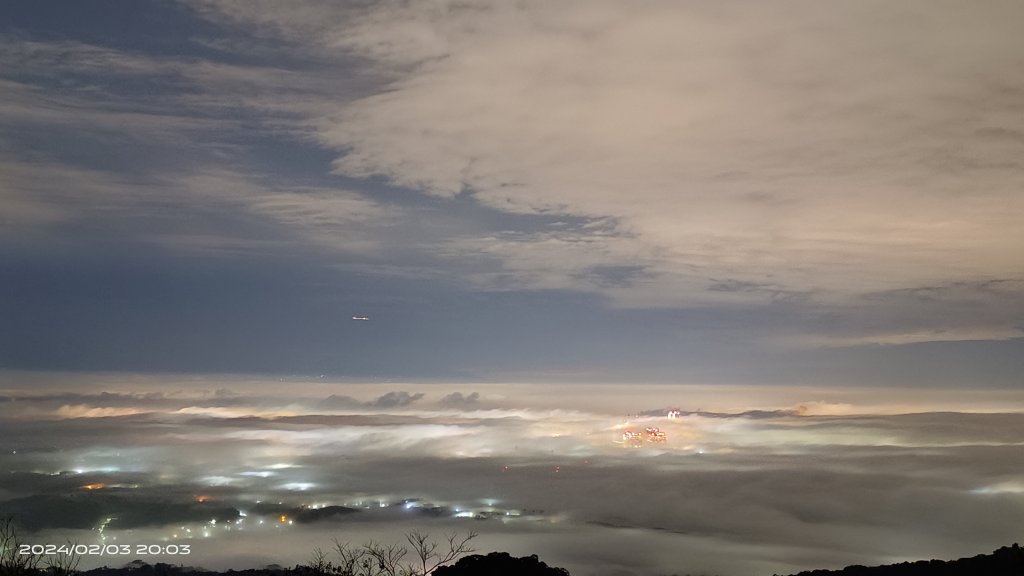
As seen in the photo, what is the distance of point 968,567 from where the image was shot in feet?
99.8

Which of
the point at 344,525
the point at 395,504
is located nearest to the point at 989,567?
the point at 344,525

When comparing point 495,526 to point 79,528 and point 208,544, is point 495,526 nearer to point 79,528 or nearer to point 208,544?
point 208,544

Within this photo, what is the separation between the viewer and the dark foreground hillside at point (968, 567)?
29078 millimetres

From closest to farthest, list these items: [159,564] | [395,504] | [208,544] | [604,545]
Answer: [159,564] < [208,544] < [604,545] < [395,504]

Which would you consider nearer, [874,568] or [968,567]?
[968,567]

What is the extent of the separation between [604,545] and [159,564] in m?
58.9

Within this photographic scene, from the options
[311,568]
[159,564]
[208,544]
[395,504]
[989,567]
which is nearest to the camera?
[989,567]

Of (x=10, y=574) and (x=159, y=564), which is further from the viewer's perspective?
(x=159, y=564)

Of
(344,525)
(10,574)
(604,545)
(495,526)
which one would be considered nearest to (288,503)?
(344,525)

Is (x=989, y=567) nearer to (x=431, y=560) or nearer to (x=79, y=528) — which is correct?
(x=431, y=560)

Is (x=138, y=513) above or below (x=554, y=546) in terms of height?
above

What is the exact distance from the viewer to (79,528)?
93.6 metres

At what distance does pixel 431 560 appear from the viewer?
44.1 metres

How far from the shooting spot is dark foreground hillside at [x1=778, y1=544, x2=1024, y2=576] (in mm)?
29078
